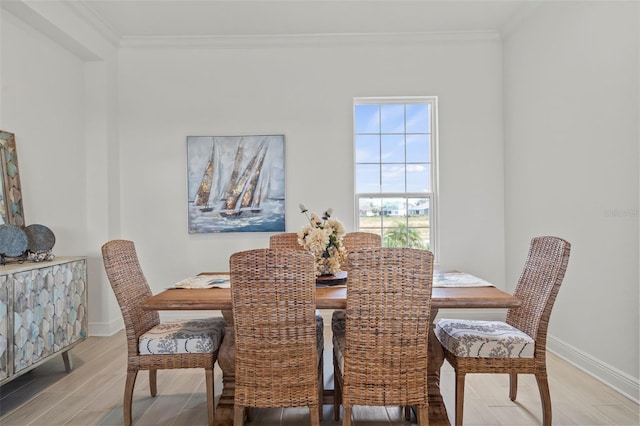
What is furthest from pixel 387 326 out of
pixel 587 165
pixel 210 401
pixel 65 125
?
pixel 65 125

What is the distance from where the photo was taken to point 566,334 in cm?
318

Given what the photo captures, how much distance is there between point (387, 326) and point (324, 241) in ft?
2.39

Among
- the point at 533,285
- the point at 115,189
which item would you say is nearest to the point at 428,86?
the point at 533,285

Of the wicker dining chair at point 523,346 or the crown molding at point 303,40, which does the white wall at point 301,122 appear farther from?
the wicker dining chair at point 523,346

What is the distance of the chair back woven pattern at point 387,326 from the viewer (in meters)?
1.73

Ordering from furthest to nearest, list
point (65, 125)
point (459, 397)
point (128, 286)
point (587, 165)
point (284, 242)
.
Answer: point (65, 125) → point (284, 242) → point (587, 165) → point (128, 286) → point (459, 397)

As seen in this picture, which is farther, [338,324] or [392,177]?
[392,177]

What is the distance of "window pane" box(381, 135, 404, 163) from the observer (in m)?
4.30

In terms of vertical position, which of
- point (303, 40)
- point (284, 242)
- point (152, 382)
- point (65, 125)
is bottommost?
point (152, 382)

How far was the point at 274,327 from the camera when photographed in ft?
5.83

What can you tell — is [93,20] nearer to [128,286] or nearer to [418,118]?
[128,286]

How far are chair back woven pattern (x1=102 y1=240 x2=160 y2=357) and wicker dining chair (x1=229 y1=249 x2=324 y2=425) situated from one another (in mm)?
745

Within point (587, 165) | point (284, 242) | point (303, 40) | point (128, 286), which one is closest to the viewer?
point (128, 286)

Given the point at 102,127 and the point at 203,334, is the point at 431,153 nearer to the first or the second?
the point at 203,334
